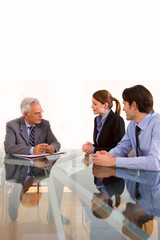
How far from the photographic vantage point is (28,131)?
3021 millimetres

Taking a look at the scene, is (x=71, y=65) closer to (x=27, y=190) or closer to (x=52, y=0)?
(x=52, y=0)

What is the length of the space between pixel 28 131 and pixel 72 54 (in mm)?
3024

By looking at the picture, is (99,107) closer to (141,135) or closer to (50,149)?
(50,149)

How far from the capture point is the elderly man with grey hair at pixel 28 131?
2.83 metres

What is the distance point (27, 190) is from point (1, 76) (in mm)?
4531

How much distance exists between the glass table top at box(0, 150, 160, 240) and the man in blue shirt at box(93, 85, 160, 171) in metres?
0.30

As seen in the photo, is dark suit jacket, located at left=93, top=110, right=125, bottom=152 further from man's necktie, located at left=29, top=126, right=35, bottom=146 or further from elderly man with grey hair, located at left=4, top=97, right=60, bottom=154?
man's necktie, located at left=29, top=126, right=35, bottom=146

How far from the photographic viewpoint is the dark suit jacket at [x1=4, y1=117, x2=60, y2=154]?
276cm

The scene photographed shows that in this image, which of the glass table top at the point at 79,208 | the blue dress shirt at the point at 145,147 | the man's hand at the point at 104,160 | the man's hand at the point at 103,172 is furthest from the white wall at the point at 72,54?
the glass table top at the point at 79,208

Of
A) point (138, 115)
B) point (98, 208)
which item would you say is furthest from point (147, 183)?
point (138, 115)

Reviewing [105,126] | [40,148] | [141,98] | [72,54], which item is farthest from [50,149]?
[72,54]

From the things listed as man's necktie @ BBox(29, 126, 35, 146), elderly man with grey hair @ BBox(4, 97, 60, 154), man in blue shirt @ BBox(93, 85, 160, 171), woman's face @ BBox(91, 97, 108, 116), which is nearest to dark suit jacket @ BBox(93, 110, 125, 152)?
woman's face @ BBox(91, 97, 108, 116)

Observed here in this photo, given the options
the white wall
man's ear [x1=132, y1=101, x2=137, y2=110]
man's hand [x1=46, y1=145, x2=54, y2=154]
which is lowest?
man's hand [x1=46, y1=145, x2=54, y2=154]

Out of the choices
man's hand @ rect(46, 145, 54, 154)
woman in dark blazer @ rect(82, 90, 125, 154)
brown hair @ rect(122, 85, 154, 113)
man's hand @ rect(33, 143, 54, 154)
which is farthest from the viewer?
woman in dark blazer @ rect(82, 90, 125, 154)
